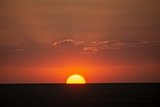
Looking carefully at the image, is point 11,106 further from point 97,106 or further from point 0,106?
point 97,106

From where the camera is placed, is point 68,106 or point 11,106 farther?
point 68,106

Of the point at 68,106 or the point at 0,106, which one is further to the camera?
the point at 68,106

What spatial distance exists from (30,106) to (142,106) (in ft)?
60.8

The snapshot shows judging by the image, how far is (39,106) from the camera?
189 feet

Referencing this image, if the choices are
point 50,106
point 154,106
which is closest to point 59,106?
point 50,106

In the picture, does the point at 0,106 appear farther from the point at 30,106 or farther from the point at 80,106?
the point at 80,106

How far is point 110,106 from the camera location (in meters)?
57.9

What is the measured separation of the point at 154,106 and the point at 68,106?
573 inches

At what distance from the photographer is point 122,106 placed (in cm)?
5841

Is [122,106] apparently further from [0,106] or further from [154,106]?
[0,106]

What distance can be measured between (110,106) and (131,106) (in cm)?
Result: 353

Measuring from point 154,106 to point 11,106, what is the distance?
23085mm

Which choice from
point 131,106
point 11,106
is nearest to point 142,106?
point 131,106

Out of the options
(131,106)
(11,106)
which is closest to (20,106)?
(11,106)
